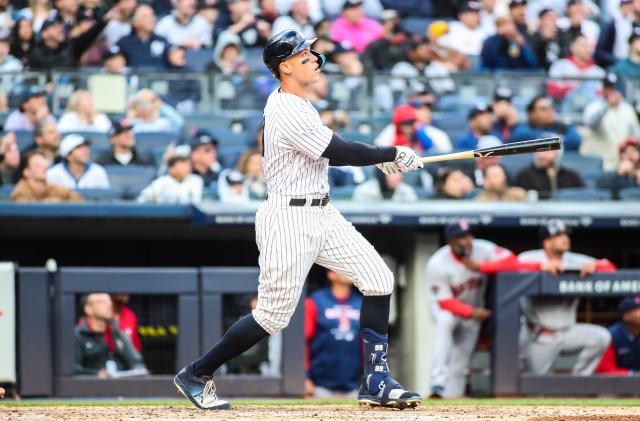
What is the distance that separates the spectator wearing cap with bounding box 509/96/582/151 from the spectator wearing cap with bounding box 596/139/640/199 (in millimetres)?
489

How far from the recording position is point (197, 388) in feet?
16.9

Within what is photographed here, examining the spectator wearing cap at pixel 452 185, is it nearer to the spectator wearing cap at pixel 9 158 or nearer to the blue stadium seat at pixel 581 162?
the blue stadium seat at pixel 581 162

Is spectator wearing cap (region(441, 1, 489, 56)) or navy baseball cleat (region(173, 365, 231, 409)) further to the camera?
spectator wearing cap (region(441, 1, 489, 56))

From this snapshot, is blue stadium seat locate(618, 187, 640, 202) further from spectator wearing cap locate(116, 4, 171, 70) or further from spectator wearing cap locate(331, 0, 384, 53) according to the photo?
spectator wearing cap locate(116, 4, 171, 70)

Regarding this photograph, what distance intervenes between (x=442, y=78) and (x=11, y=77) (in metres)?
3.38

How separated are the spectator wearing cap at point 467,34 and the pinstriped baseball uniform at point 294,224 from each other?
20.3ft

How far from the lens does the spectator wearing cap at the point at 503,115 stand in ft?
31.8

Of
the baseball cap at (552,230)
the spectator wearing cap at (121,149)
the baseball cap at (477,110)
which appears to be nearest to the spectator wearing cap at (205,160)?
the spectator wearing cap at (121,149)

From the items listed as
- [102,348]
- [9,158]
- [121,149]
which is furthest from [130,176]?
[102,348]

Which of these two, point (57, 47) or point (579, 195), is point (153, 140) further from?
point (579, 195)

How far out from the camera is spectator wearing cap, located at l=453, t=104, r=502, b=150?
31.1ft

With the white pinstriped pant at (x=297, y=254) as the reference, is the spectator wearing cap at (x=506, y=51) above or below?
above

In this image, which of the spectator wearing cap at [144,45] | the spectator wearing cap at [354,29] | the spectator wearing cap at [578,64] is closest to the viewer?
the spectator wearing cap at [144,45]

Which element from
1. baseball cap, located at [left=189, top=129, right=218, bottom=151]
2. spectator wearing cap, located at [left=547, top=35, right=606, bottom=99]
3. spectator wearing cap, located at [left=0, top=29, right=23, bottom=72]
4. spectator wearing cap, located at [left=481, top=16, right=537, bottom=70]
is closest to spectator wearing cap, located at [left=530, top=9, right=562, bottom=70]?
spectator wearing cap, located at [left=547, top=35, right=606, bottom=99]
